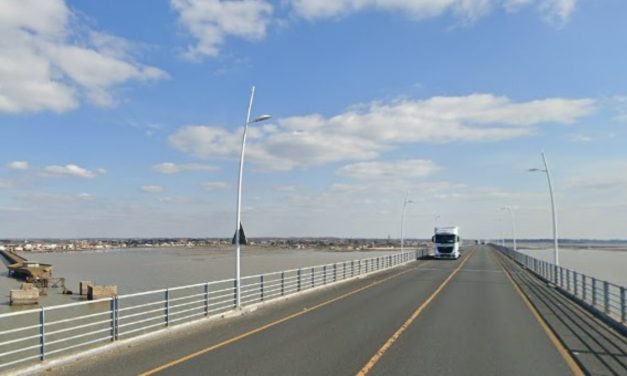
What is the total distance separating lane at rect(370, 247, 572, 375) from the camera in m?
10.2

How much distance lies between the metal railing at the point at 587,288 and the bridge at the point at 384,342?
5.3 inches

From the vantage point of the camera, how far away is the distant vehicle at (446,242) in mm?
66438

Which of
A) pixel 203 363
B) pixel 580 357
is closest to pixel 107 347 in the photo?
pixel 203 363

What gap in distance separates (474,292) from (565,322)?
31.9 feet

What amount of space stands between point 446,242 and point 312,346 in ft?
185

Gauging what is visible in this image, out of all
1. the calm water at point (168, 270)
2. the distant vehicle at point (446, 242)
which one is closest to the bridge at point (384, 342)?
the calm water at point (168, 270)

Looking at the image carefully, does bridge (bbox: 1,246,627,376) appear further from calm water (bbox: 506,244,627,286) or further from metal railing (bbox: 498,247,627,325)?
calm water (bbox: 506,244,627,286)

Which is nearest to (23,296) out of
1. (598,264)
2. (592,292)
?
(592,292)

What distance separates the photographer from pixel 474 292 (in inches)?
1036

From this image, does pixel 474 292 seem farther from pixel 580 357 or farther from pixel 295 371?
pixel 295 371

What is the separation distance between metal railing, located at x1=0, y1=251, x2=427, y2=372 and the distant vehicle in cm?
1364

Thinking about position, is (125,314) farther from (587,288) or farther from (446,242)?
(446,242)

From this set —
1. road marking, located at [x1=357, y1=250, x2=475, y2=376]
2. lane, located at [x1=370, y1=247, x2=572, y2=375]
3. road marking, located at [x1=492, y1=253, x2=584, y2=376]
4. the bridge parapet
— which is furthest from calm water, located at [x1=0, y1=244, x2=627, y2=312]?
road marking, located at [x1=492, y1=253, x2=584, y2=376]

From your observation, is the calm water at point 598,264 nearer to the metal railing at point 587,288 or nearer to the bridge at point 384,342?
the metal railing at point 587,288
